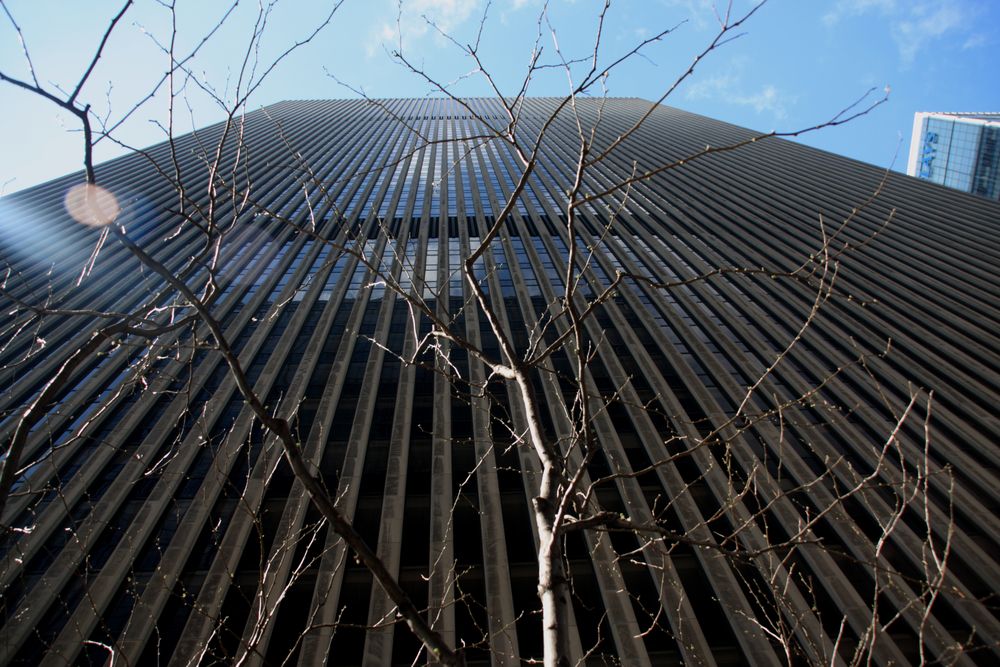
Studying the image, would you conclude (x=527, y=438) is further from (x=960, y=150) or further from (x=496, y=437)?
(x=960, y=150)

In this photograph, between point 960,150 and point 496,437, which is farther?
point 960,150

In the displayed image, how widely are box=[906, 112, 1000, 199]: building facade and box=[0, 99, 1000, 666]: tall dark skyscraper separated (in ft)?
219

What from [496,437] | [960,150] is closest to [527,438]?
[496,437]

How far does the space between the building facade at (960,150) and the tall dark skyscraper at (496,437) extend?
66860 millimetres

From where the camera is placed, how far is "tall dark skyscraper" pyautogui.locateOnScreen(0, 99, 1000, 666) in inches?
322

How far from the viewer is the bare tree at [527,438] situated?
16.5ft

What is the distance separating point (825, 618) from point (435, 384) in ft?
45.7

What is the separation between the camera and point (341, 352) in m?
22.9

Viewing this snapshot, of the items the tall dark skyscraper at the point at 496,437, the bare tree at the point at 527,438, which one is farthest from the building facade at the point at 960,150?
the bare tree at the point at 527,438

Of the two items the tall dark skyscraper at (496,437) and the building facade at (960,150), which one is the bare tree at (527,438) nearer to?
the tall dark skyscraper at (496,437)

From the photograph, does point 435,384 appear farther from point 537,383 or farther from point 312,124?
point 312,124

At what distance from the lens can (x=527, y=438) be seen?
17.8 metres

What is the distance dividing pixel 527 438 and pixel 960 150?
11008 centimetres

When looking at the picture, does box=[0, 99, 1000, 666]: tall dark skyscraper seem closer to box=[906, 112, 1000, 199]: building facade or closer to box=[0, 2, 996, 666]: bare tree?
box=[0, 2, 996, 666]: bare tree
